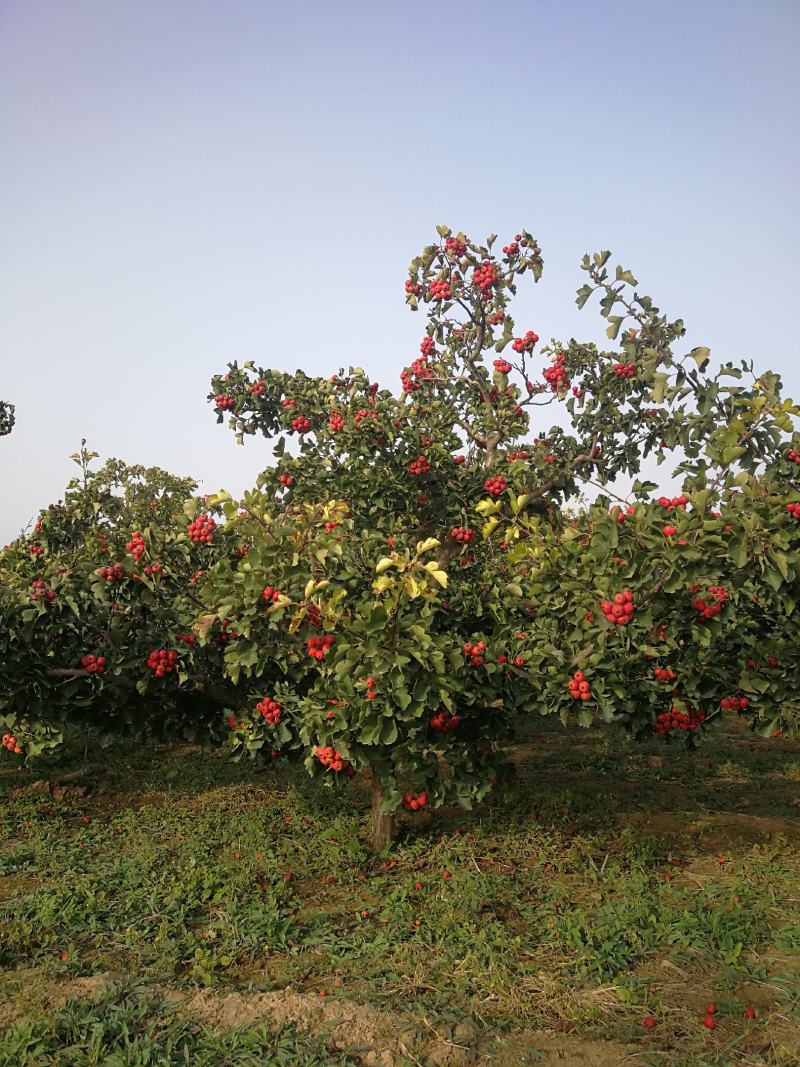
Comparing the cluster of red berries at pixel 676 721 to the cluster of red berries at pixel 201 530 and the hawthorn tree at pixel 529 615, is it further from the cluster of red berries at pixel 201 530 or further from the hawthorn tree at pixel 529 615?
the cluster of red berries at pixel 201 530

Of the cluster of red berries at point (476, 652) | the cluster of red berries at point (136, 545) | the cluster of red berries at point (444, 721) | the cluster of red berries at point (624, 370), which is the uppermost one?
the cluster of red berries at point (624, 370)

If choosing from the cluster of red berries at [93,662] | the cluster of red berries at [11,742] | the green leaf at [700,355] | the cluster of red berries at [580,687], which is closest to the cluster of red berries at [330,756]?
the cluster of red berries at [580,687]

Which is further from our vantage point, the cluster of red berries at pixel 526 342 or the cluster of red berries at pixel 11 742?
the cluster of red berries at pixel 526 342

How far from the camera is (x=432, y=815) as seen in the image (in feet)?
25.5

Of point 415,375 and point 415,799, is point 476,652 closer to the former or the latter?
point 415,799

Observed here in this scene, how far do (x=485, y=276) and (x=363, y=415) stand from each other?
10.2ft

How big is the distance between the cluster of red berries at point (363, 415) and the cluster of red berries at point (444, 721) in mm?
3581

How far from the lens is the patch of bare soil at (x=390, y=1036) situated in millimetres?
4027

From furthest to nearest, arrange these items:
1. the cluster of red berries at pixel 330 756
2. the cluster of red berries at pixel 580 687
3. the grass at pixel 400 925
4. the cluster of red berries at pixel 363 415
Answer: the cluster of red berries at pixel 363 415, the cluster of red berries at pixel 330 756, the cluster of red berries at pixel 580 687, the grass at pixel 400 925

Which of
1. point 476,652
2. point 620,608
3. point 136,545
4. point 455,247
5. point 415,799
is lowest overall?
point 415,799

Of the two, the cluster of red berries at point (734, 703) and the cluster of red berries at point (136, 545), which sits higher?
the cluster of red berries at point (136, 545)

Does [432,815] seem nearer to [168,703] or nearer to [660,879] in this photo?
[660,879]

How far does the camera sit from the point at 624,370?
29.4 ft

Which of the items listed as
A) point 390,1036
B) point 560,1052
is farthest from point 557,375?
point 390,1036
